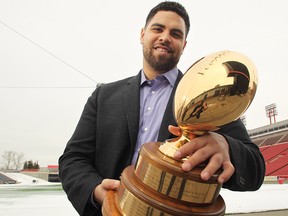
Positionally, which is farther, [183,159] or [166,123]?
[166,123]

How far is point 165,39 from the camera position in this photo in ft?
2.05

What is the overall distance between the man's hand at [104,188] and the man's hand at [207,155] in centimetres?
14

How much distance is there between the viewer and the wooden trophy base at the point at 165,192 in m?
0.34

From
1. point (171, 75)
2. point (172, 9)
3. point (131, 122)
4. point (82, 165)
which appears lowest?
point (82, 165)

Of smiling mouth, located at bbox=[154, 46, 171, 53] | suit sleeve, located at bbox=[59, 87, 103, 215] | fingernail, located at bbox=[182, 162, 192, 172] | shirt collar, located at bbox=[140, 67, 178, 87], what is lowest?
suit sleeve, located at bbox=[59, 87, 103, 215]

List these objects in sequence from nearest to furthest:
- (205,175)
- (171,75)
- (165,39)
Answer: (205,175)
(165,39)
(171,75)

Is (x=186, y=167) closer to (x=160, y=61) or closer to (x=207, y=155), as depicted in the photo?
(x=207, y=155)

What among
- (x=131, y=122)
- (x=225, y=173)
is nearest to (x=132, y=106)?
(x=131, y=122)

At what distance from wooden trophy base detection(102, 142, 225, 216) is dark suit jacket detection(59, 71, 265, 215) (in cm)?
17

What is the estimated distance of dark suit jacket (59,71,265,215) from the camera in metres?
0.56

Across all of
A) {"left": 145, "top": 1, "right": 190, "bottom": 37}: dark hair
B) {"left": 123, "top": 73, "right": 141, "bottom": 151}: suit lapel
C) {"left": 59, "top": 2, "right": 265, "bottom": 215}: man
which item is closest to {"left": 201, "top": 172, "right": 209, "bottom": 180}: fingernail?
{"left": 59, "top": 2, "right": 265, "bottom": 215}: man

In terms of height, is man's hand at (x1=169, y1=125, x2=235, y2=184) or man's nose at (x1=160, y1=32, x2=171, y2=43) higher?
man's nose at (x1=160, y1=32, x2=171, y2=43)

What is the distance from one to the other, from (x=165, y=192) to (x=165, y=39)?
387 millimetres

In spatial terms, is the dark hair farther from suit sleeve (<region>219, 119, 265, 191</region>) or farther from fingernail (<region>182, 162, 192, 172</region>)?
fingernail (<region>182, 162, 192, 172</region>)
